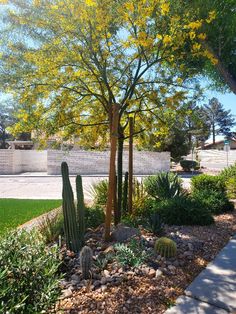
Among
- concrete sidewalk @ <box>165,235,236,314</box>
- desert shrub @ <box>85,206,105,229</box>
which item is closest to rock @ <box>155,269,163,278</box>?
concrete sidewalk @ <box>165,235,236,314</box>

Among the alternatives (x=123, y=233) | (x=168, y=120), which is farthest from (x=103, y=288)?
(x=168, y=120)

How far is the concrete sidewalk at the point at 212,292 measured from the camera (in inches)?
121

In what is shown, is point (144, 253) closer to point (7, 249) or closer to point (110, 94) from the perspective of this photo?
point (7, 249)

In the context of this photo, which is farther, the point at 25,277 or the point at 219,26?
the point at 219,26

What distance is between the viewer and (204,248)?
4867 mm

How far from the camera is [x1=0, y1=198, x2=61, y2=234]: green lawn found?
299 inches

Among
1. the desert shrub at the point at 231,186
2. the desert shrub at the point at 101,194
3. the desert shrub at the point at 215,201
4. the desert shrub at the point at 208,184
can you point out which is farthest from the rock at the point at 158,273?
the desert shrub at the point at 231,186

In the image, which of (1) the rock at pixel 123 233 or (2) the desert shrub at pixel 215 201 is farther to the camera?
(2) the desert shrub at pixel 215 201

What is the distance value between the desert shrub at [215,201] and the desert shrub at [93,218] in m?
2.32

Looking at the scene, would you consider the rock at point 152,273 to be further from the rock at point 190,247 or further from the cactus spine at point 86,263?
the rock at point 190,247

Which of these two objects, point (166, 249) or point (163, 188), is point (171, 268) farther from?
point (163, 188)

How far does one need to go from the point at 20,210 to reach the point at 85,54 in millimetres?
5809

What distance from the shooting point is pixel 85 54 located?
5.22m

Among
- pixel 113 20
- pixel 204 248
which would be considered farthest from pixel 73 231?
pixel 113 20
